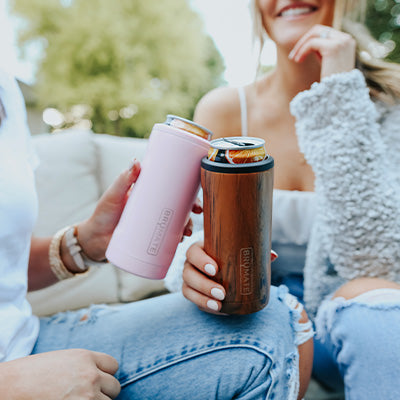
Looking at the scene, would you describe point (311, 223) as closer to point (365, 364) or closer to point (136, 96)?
point (365, 364)

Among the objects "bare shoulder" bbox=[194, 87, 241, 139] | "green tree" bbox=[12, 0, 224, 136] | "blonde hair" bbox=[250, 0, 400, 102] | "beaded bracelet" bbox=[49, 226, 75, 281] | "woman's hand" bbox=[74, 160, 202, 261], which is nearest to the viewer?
"woman's hand" bbox=[74, 160, 202, 261]

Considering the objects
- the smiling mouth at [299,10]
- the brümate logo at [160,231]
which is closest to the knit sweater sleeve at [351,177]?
the smiling mouth at [299,10]

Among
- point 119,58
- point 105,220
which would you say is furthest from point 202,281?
point 119,58

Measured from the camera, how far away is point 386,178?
75cm

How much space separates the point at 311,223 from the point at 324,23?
1.75 ft

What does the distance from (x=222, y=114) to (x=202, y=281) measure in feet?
2.19

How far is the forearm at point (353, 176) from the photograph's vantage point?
28.7 inches

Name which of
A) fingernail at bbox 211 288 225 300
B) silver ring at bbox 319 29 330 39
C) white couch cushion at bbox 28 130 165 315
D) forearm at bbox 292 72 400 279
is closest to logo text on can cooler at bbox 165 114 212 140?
fingernail at bbox 211 288 225 300

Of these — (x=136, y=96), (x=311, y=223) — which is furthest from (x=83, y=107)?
(x=311, y=223)

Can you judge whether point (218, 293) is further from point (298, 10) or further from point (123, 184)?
point (298, 10)

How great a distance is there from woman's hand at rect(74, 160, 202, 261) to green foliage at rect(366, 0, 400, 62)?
18.0ft

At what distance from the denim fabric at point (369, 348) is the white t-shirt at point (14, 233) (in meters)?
0.55

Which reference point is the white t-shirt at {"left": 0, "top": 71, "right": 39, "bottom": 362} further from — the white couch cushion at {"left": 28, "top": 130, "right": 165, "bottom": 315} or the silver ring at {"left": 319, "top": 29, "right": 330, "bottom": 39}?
the silver ring at {"left": 319, "top": 29, "right": 330, "bottom": 39}

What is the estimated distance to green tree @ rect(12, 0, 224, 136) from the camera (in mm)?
7445
